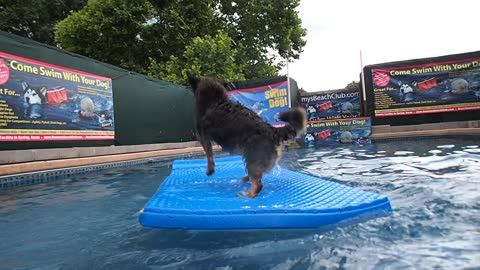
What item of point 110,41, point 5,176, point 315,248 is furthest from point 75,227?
point 110,41

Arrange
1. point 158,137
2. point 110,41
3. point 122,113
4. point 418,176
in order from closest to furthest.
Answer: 1. point 418,176
2. point 122,113
3. point 158,137
4. point 110,41

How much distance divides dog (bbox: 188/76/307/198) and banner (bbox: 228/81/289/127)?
9304 mm

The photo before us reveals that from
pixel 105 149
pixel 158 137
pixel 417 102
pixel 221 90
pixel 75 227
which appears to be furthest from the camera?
pixel 417 102

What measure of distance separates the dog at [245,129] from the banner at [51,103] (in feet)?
16.3

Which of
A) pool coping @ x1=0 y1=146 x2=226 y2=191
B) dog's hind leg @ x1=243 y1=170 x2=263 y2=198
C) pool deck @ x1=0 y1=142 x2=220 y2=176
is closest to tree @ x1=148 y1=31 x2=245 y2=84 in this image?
pool deck @ x1=0 y1=142 x2=220 y2=176

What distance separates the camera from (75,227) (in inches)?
132

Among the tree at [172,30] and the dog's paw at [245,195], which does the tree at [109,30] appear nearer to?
the tree at [172,30]

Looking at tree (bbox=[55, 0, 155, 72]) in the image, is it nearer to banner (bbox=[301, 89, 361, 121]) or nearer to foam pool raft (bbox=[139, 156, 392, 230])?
banner (bbox=[301, 89, 361, 121])

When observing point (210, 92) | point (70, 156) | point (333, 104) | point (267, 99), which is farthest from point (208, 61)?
point (210, 92)

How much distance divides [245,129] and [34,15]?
20.6 meters

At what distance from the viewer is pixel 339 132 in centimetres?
1352

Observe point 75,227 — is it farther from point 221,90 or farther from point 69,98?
point 69,98

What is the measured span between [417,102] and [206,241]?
1465cm

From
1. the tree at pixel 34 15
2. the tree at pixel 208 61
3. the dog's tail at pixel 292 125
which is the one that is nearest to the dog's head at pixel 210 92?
the dog's tail at pixel 292 125
